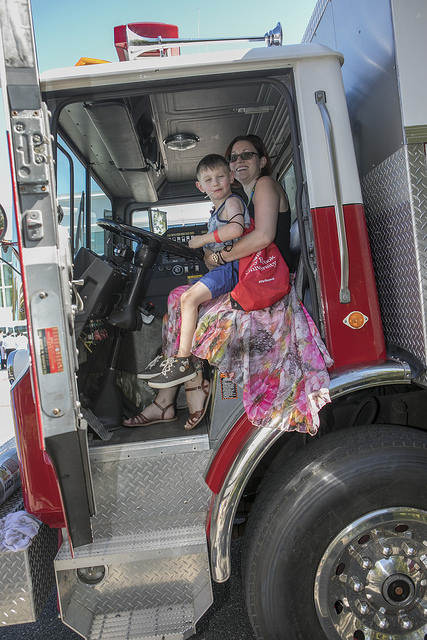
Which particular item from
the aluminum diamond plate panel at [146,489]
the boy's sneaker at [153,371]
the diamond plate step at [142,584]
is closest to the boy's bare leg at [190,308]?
the boy's sneaker at [153,371]

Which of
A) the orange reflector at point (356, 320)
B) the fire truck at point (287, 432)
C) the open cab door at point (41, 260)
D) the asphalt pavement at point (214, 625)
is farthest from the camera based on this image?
the asphalt pavement at point (214, 625)

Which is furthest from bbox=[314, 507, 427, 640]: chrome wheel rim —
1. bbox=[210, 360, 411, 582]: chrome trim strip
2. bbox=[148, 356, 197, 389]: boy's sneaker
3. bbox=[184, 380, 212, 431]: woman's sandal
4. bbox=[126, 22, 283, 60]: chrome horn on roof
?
bbox=[126, 22, 283, 60]: chrome horn on roof

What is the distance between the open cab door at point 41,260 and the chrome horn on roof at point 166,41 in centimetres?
61

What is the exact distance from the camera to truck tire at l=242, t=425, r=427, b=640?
1787 millimetres

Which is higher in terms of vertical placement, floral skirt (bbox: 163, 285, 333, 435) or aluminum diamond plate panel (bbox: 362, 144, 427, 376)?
aluminum diamond plate panel (bbox: 362, 144, 427, 376)

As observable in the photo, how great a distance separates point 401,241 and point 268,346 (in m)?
→ 0.69

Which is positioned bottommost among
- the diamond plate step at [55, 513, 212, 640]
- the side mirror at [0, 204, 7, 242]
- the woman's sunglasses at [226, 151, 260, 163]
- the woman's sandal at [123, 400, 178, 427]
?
the diamond plate step at [55, 513, 212, 640]

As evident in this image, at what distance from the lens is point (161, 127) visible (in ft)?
8.87

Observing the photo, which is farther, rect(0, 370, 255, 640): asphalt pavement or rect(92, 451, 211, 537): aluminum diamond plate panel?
rect(0, 370, 255, 640): asphalt pavement

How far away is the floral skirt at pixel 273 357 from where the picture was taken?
1805 millimetres

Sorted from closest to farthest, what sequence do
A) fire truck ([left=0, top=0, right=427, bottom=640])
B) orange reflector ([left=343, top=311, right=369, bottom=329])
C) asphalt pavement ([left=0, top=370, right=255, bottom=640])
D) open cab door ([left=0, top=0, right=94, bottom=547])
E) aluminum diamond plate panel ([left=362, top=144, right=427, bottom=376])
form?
open cab door ([left=0, top=0, right=94, bottom=547]), fire truck ([left=0, top=0, right=427, bottom=640]), aluminum diamond plate panel ([left=362, top=144, right=427, bottom=376]), orange reflector ([left=343, top=311, right=369, bottom=329]), asphalt pavement ([left=0, top=370, right=255, bottom=640])

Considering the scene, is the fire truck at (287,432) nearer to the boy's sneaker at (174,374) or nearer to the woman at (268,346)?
the woman at (268,346)

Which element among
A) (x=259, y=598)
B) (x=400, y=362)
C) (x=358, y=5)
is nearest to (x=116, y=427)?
(x=259, y=598)

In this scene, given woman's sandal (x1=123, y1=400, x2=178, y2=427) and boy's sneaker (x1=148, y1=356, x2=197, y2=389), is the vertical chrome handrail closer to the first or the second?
boy's sneaker (x1=148, y1=356, x2=197, y2=389)
